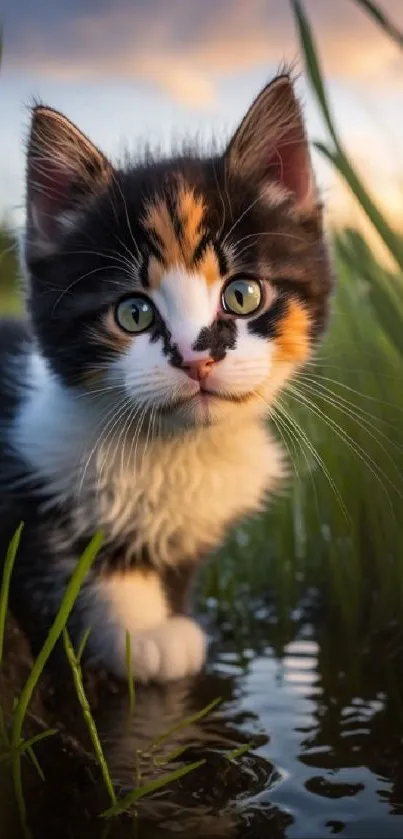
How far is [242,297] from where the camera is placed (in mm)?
731

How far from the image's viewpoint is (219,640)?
3.17 feet

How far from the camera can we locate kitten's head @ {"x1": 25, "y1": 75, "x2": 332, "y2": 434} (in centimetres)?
70

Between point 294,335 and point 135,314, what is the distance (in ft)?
0.44

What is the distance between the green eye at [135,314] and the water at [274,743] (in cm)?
30

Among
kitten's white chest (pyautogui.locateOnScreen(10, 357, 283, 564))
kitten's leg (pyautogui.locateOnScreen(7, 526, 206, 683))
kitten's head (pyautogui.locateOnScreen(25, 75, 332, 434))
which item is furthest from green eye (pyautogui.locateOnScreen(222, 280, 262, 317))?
kitten's leg (pyautogui.locateOnScreen(7, 526, 206, 683))

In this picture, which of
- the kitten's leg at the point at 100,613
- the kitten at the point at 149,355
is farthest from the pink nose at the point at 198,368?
the kitten's leg at the point at 100,613

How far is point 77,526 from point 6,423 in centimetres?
14

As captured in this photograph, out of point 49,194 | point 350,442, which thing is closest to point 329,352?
point 350,442

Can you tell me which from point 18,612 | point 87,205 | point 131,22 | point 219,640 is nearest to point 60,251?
point 87,205

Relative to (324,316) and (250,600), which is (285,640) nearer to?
(250,600)

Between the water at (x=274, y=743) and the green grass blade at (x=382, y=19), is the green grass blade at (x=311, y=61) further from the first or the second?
the water at (x=274, y=743)

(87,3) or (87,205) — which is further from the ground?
(87,3)

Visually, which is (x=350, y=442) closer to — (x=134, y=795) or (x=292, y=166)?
(x=292, y=166)

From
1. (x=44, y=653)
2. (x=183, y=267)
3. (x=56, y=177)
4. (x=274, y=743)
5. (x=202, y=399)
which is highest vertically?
(x=56, y=177)
